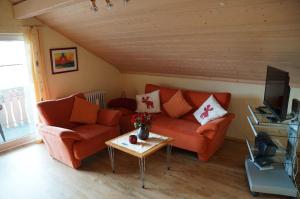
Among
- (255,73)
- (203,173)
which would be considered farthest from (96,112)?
(255,73)

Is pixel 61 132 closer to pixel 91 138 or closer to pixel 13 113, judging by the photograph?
pixel 91 138

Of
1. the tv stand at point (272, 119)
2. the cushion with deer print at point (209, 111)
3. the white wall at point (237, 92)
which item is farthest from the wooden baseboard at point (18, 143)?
the tv stand at point (272, 119)

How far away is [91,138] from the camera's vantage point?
10.8 feet

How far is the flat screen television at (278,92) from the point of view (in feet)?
7.80

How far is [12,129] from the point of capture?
4.66m

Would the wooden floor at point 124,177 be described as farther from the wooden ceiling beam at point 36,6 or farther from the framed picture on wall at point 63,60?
the wooden ceiling beam at point 36,6

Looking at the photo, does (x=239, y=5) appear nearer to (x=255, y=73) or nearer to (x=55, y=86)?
(x=255, y=73)

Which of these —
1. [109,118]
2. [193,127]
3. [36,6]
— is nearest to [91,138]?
[109,118]

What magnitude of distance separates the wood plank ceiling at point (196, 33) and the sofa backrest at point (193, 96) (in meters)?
0.34

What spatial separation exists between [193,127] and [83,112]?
69.5 inches

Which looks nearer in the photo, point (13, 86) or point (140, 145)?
point (140, 145)

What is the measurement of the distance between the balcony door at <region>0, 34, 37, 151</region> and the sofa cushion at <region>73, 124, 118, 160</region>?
119 cm

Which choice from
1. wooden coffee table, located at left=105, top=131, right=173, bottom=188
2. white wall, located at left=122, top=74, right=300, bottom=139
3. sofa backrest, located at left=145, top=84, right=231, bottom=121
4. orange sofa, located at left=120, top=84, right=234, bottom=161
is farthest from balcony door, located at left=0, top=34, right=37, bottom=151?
white wall, located at left=122, top=74, right=300, bottom=139

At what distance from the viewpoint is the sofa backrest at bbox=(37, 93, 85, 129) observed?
3.47 metres
